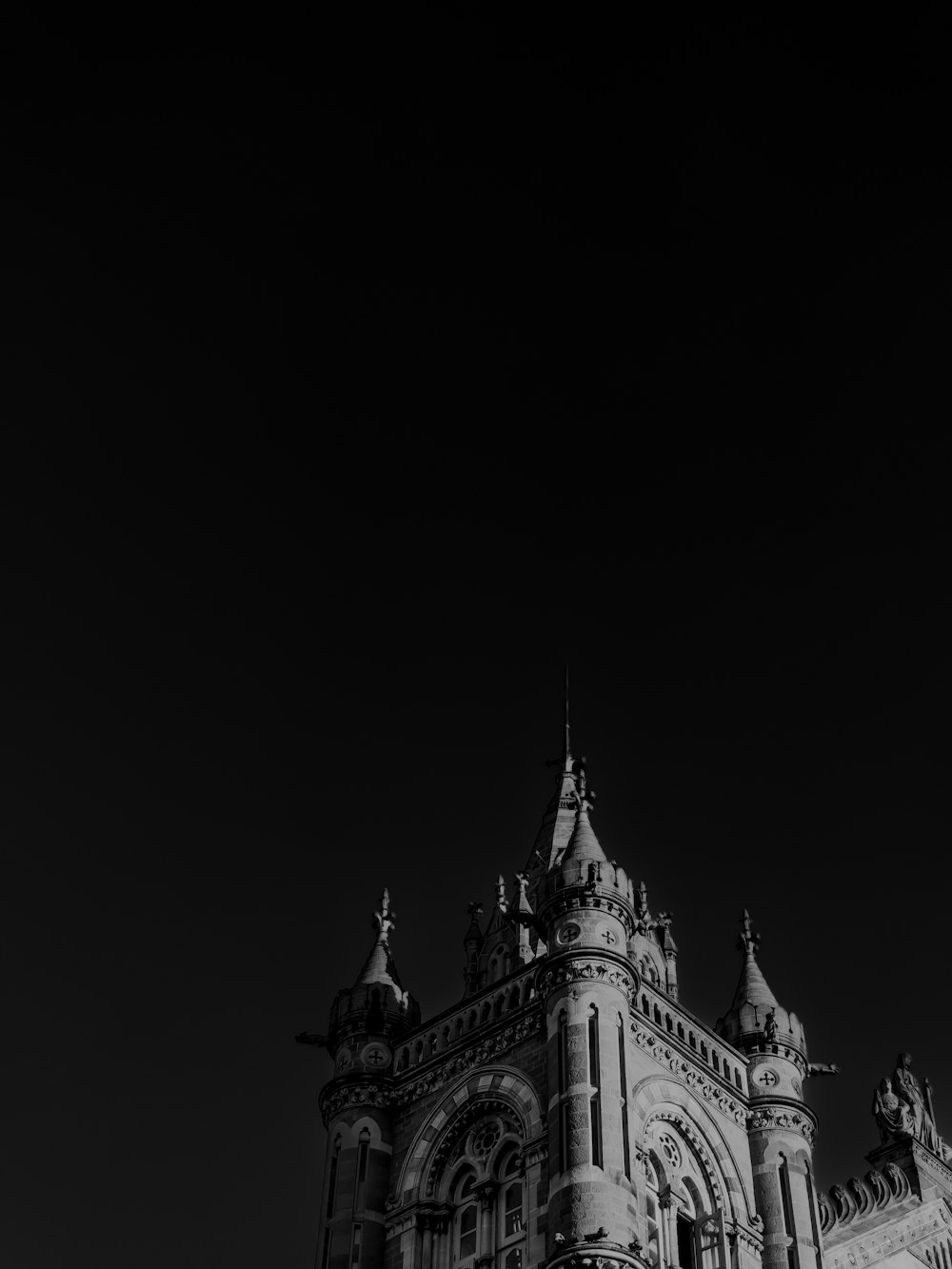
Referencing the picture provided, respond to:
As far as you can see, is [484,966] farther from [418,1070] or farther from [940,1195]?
[940,1195]

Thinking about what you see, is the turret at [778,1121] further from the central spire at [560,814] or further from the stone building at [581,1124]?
the central spire at [560,814]

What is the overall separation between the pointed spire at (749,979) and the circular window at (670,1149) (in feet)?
21.1

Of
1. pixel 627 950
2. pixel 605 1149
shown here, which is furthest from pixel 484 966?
pixel 605 1149

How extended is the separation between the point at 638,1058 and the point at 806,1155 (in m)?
5.28

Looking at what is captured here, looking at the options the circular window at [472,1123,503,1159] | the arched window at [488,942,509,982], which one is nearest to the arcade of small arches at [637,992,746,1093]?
the circular window at [472,1123,503,1159]

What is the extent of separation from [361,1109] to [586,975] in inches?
254

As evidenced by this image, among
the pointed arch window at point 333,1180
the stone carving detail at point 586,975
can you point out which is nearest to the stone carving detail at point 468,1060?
the stone carving detail at point 586,975

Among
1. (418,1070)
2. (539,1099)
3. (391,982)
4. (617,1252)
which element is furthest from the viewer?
(391,982)

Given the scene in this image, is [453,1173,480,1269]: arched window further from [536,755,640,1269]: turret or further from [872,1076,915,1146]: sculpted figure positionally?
[872,1076,915,1146]: sculpted figure

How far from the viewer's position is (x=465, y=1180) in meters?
42.2

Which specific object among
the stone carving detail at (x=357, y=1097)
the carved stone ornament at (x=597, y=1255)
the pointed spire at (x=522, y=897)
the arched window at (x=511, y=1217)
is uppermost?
the pointed spire at (x=522, y=897)

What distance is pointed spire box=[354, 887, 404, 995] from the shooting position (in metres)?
48.1

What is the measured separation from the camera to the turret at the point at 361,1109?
42.4 m

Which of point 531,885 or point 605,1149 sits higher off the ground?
point 531,885
